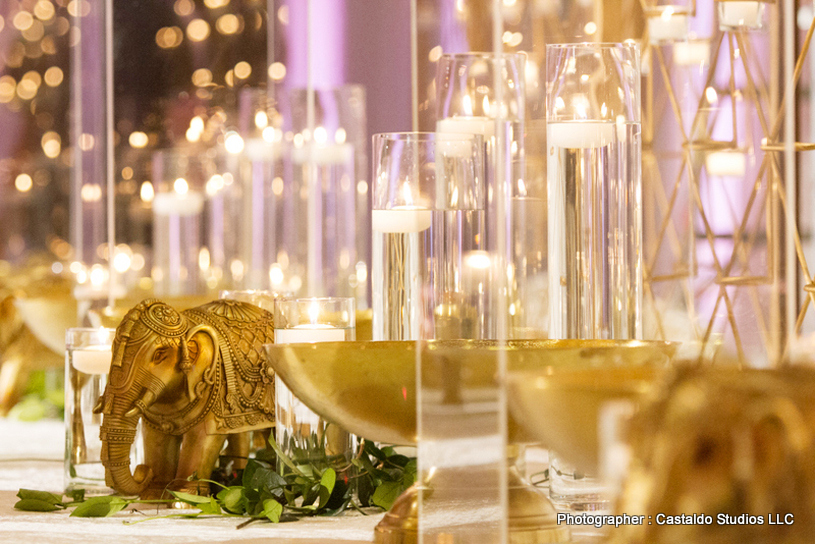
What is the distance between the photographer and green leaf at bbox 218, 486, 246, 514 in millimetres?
768

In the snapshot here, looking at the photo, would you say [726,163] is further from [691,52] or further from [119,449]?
[119,449]

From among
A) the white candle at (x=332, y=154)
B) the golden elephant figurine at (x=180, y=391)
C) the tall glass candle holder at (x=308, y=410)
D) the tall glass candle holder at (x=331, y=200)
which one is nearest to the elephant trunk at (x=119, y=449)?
the golden elephant figurine at (x=180, y=391)

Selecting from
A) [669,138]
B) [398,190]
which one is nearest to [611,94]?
[669,138]

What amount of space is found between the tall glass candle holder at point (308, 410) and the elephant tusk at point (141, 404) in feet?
0.30

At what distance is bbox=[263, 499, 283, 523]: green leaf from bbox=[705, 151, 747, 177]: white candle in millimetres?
362

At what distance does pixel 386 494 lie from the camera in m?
0.79

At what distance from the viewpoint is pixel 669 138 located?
67cm

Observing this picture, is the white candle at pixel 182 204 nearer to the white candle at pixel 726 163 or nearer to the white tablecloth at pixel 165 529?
the white tablecloth at pixel 165 529

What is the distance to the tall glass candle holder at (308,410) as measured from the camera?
2.63 feet

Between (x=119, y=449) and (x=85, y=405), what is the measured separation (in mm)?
103

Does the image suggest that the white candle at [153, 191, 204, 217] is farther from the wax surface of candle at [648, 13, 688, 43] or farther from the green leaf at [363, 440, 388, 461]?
the wax surface of candle at [648, 13, 688, 43]

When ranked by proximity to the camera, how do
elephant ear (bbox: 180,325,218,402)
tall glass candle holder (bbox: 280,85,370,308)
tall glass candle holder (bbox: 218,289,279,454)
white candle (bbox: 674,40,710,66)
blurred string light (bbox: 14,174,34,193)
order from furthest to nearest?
blurred string light (bbox: 14,174,34,193), tall glass candle holder (bbox: 280,85,370,308), tall glass candle holder (bbox: 218,289,279,454), elephant ear (bbox: 180,325,218,402), white candle (bbox: 674,40,710,66)

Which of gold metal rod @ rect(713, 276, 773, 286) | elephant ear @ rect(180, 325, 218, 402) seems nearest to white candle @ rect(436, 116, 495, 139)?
elephant ear @ rect(180, 325, 218, 402)

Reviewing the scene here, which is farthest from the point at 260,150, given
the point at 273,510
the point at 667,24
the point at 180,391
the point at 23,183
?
the point at 667,24
